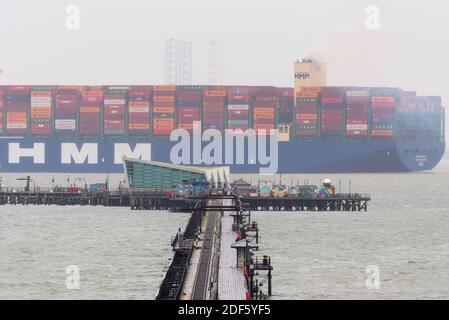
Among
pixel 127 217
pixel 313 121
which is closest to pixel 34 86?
pixel 313 121

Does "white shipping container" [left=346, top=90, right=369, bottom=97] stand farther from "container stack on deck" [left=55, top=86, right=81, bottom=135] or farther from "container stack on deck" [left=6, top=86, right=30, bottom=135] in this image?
"container stack on deck" [left=6, top=86, right=30, bottom=135]

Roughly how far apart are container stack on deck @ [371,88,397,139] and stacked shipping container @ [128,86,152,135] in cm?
3928

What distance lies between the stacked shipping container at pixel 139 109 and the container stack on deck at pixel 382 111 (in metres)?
39.3

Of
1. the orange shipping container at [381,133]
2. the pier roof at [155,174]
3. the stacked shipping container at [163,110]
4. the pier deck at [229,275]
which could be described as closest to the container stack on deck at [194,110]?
the stacked shipping container at [163,110]

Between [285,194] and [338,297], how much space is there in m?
59.7

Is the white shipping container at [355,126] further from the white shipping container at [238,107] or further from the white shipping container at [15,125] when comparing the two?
the white shipping container at [15,125]

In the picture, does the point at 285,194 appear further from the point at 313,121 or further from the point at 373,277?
the point at 313,121

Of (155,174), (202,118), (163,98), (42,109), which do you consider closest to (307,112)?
(202,118)

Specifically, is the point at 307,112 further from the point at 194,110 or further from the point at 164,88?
the point at 164,88

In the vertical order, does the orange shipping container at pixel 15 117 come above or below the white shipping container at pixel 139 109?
below

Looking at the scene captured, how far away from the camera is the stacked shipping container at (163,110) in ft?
637

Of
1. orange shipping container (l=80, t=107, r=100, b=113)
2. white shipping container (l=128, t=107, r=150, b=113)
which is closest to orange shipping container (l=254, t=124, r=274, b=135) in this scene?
white shipping container (l=128, t=107, r=150, b=113)

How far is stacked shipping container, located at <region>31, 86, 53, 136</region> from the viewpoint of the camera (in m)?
197

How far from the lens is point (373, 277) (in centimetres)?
5562
